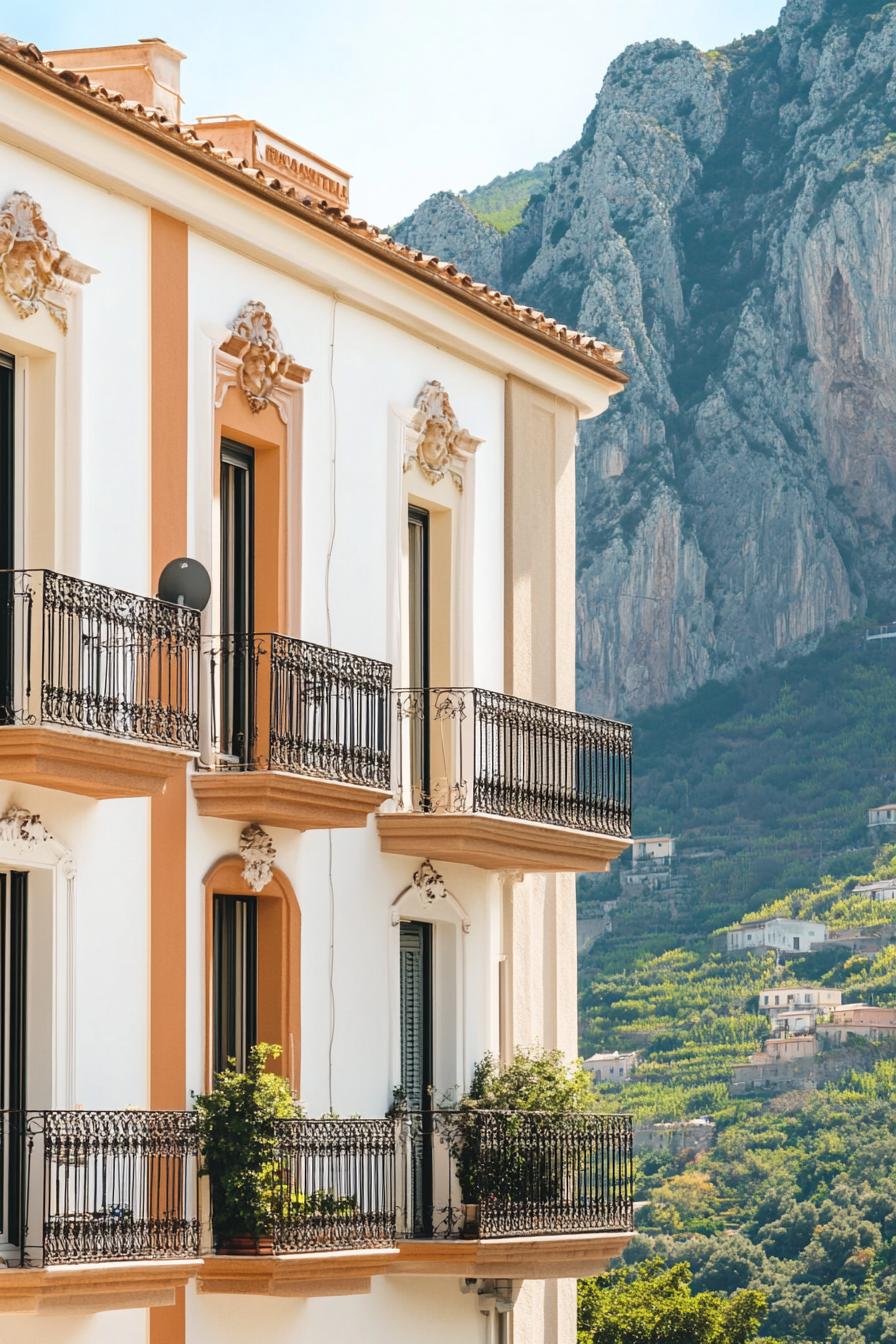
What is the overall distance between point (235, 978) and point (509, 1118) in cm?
275

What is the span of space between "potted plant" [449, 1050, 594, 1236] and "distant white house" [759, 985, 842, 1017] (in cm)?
10325

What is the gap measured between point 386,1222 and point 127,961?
3078mm

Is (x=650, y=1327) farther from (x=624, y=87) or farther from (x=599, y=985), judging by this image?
(x=624, y=87)

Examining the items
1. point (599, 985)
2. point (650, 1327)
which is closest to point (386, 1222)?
point (650, 1327)

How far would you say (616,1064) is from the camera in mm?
119250

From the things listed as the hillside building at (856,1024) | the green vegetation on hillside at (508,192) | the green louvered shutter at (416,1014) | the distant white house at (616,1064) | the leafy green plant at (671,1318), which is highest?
the green vegetation on hillside at (508,192)

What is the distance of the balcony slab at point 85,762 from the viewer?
1397 centimetres

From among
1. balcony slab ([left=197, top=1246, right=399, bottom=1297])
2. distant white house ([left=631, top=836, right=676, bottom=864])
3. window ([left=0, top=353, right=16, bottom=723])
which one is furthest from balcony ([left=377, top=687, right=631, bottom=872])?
distant white house ([left=631, top=836, right=676, bottom=864])

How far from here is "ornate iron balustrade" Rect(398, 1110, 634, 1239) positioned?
741 inches

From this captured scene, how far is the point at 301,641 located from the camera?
17.1 meters

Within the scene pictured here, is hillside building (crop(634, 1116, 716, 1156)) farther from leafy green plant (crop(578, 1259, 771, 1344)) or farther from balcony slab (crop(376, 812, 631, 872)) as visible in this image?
balcony slab (crop(376, 812, 631, 872))

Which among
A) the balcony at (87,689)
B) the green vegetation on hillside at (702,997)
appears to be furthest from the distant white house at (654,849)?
the balcony at (87,689)

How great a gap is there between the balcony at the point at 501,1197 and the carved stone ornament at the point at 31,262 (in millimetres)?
Answer: 6370

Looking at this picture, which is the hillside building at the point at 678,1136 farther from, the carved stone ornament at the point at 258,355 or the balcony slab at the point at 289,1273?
the carved stone ornament at the point at 258,355
